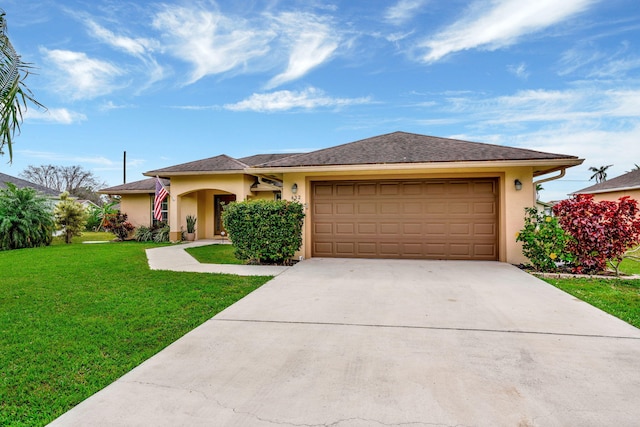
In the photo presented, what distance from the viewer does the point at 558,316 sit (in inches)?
174

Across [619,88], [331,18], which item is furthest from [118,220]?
[619,88]

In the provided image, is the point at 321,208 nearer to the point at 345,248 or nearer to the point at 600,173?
the point at 345,248

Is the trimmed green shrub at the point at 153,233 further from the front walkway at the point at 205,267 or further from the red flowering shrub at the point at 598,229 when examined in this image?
the red flowering shrub at the point at 598,229

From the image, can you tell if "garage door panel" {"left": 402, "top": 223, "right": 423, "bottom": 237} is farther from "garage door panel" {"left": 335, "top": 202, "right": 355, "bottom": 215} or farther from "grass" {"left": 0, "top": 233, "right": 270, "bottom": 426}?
"grass" {"left": 0, "top": 233, "right": 270, "bottom": 426}

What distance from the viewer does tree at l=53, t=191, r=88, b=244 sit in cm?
1538

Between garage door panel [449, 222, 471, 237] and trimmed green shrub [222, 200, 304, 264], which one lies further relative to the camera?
garage door panel [449, 222, 471, 237]

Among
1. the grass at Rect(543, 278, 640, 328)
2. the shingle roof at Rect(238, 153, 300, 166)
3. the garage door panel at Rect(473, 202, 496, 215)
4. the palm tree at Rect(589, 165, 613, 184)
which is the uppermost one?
the palm tree at Rect(589, 165, 613, 184)

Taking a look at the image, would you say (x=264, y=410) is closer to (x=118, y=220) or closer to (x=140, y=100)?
(x=118, y=220)

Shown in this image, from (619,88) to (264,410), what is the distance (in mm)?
17917

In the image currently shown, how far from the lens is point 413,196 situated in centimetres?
917

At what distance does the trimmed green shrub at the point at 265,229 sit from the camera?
842 cm

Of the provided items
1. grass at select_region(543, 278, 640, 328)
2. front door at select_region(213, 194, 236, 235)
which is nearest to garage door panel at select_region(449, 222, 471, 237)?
grass at select_region(543, 278, 640, 328)

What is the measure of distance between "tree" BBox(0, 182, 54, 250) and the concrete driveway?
13.9m

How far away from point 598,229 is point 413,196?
416 cm
